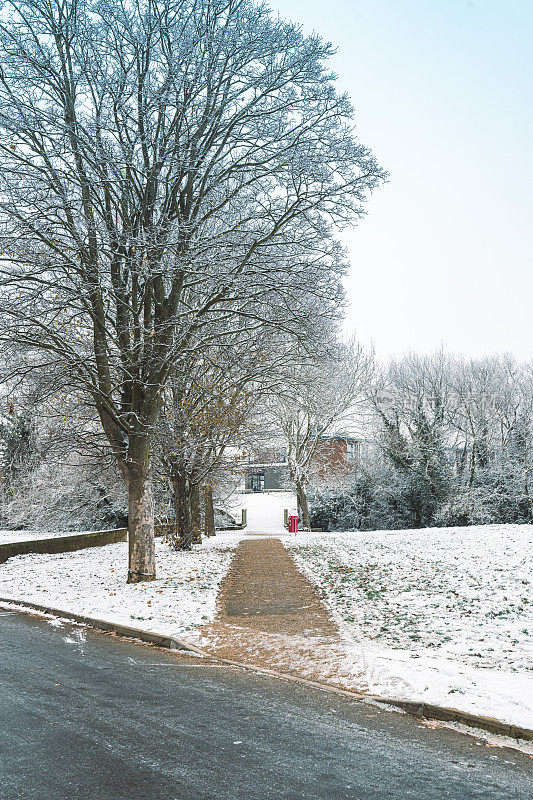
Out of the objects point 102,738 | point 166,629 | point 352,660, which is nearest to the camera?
point 102,738

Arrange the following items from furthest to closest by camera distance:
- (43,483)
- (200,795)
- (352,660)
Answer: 1. (43,483)
2. (352,660)
3. (200,795)

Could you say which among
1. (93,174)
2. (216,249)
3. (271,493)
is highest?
(93,174)

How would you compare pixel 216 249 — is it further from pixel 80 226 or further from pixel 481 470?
pixel 481 470

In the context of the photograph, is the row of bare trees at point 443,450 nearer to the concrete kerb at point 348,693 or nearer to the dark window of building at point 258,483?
the concrete kerb at point 348,693

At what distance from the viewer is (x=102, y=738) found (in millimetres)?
4105

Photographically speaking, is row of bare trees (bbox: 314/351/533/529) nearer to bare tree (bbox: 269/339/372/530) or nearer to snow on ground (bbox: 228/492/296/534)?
bare tree (bbox: 269/339/372/530)

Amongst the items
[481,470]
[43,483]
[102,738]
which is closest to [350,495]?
[481,470]

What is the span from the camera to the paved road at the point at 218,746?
3451 mm

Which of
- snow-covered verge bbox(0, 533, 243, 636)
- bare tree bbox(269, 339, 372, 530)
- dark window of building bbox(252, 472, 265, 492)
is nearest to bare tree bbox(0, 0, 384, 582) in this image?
snow-covered verge bbox(0, 533, 243, 636)

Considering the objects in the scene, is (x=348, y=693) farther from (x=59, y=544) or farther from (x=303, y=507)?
(x=303, y=507)

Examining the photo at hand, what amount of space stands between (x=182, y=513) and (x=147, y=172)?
10.5 m

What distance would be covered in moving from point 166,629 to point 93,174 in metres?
8.29

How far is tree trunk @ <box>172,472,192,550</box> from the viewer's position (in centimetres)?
1764

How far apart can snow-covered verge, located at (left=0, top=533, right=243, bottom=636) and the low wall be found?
311mm
